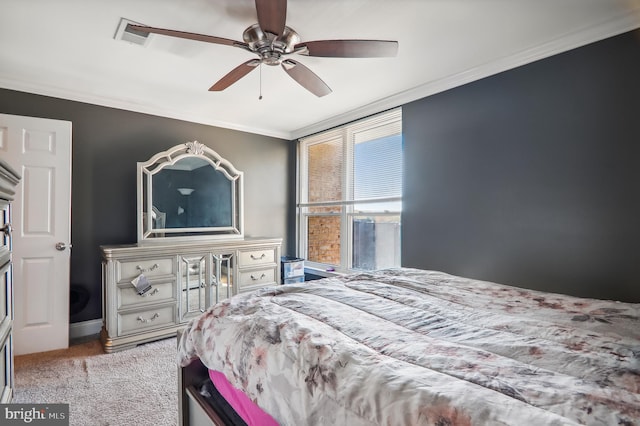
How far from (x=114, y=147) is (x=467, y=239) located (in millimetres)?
3611

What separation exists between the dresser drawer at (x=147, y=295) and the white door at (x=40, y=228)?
51 cm

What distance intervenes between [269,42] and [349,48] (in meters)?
0.47

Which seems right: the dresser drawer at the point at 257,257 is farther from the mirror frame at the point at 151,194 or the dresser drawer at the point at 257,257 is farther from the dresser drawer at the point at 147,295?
the dresser drawer at the point at 147,295

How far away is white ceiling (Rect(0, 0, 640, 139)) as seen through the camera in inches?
73.3

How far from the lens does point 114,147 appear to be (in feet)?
10.9

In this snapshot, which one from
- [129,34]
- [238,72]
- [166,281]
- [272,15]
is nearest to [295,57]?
[238,72]

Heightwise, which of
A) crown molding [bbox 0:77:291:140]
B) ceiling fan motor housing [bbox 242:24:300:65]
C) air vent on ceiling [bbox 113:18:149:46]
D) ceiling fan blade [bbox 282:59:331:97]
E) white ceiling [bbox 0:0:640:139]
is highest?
white ceiling [bbox 0:0:640:139]

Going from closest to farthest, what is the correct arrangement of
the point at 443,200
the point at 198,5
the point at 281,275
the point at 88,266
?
the point at 198,5
the point at 443,200
the point at 88,266
the point at 281,275

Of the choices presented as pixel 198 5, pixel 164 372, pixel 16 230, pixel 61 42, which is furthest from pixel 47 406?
pixel 198 5

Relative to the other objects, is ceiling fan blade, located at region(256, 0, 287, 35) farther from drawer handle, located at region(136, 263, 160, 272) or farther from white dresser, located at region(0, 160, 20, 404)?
drawer handle, located at region(136, 263, 160, 272)

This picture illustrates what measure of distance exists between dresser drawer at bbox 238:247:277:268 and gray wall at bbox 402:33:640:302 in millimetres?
1717

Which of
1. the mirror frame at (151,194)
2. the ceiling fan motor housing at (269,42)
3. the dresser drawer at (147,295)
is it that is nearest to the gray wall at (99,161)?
the mirror frame at (151,194)

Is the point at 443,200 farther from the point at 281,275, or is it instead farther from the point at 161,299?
the point at 161,299

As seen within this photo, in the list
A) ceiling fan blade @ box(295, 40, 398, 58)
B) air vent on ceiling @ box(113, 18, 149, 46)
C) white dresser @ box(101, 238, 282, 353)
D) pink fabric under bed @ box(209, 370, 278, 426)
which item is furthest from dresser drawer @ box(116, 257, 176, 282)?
ceiling fan blade @ box(295, 40, 398, 58)
